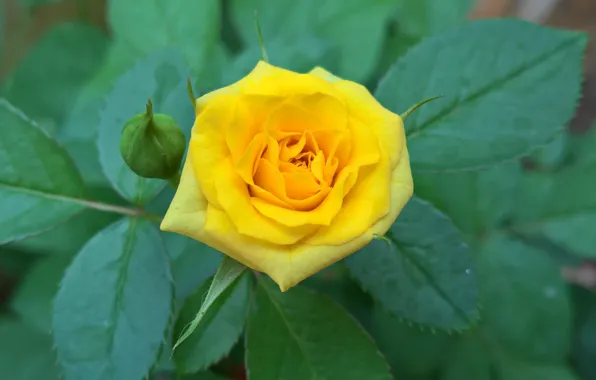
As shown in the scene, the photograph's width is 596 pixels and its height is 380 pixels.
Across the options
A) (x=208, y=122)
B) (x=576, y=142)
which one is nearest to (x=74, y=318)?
(x=208, y=122)

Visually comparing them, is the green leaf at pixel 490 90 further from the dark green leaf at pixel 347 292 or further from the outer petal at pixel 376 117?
the dark green leaf at pixel 347 292

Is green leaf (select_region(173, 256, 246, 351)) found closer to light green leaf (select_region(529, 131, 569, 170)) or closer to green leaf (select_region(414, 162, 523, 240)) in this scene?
green leaf (select_region(414, 162, 523, 240))

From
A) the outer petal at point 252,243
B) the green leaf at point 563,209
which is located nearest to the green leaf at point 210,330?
the outer petal at point 252,243

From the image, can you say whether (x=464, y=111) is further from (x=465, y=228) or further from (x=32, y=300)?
(x=32, y=300)

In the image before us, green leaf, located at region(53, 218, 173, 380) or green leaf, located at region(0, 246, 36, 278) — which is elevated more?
green leaf, located at region(53, 218, 173, 380)

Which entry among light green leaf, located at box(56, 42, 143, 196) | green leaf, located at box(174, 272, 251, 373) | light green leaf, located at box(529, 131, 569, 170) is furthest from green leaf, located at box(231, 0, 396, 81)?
green leaf, located at box(174, 272, 251, 373)

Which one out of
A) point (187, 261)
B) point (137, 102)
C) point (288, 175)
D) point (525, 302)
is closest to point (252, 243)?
point (288, 175)
